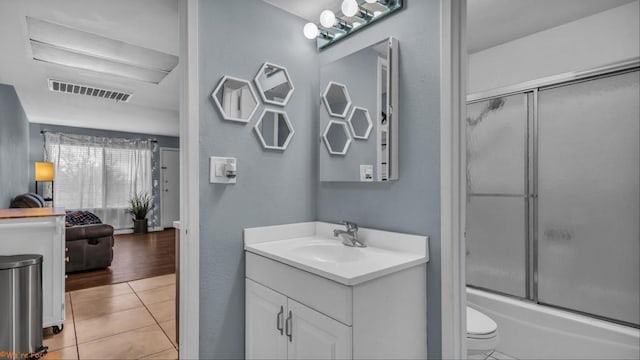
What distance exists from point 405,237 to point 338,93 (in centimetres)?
93

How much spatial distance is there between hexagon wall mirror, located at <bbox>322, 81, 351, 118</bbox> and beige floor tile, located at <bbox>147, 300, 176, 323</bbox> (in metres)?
2.23

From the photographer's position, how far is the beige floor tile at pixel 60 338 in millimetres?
2246

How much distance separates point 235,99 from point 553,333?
2520 mm

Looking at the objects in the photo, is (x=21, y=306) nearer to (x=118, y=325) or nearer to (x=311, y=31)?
(x=118, y=325)

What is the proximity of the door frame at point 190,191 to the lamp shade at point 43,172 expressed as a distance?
5785 millimetres

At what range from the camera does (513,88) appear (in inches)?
97.3

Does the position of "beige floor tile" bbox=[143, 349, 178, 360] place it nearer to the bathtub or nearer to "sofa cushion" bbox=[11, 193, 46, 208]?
the bathtub

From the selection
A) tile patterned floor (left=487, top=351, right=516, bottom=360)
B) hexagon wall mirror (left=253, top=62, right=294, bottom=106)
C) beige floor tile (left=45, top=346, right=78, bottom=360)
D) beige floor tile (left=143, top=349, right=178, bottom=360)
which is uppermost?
hexagon wall mirror (left=253, top=62, right=294, bottom=106)

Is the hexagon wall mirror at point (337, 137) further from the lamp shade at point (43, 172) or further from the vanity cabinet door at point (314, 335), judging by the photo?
the lamp shade at point (43, 172)

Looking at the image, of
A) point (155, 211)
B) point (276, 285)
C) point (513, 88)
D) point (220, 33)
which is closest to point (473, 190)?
point (513, 88)

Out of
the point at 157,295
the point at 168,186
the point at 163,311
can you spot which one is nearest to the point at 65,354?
the point at 163,311

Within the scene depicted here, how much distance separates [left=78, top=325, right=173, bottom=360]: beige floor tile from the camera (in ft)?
6.99

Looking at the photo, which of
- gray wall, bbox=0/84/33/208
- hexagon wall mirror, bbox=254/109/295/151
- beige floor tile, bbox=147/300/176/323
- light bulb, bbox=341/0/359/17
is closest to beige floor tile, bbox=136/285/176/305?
beige floor tile, bbox=147/300/176/323

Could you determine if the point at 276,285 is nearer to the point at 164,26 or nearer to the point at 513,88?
the point at 164,26
